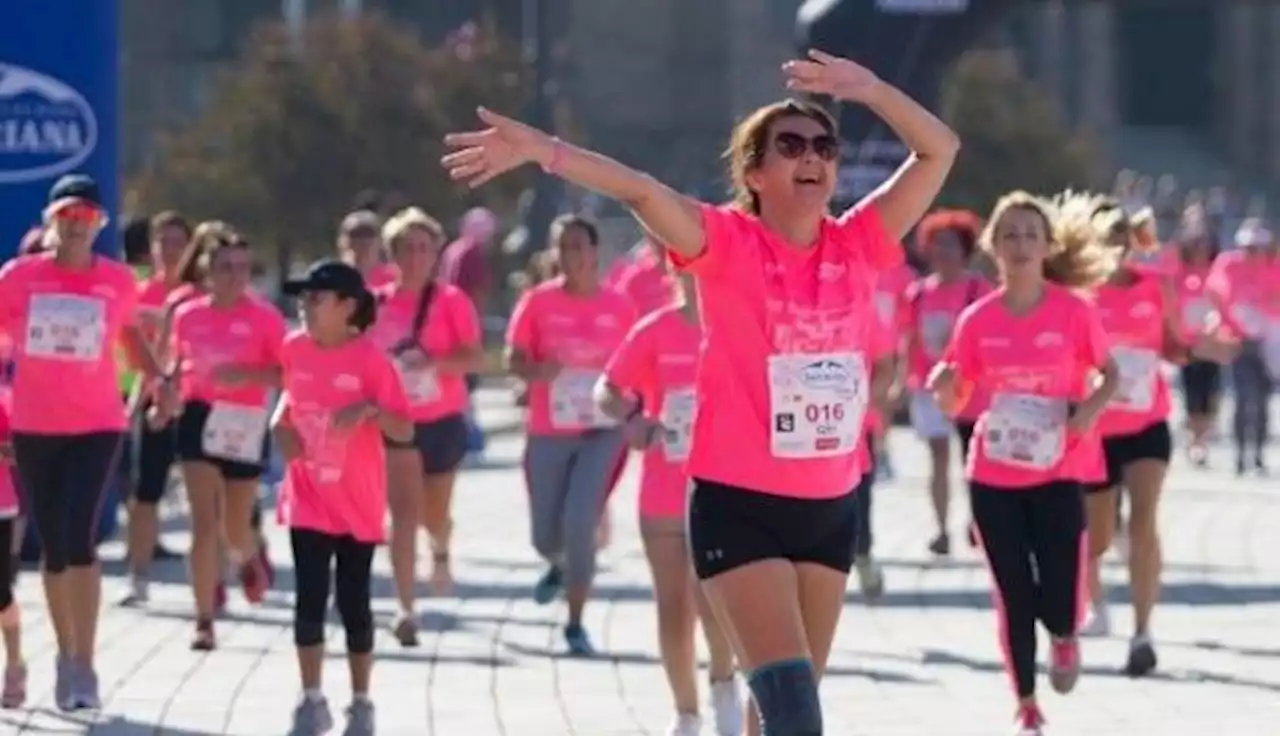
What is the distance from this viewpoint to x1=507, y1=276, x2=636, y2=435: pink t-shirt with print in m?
15.4

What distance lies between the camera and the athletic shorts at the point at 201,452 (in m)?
15.7

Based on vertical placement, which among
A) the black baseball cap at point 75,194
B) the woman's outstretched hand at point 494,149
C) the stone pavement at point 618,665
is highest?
the woman's outstretched hand at point 494,149

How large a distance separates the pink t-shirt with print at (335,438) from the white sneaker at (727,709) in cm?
131

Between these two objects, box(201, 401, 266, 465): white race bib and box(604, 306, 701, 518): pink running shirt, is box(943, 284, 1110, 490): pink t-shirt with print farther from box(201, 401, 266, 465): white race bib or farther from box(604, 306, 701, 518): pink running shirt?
box(201, 401, 266, 465): white race bib

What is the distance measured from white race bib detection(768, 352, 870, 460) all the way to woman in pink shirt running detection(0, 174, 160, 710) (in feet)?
16.5

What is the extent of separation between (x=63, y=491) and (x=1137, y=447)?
4.46 m

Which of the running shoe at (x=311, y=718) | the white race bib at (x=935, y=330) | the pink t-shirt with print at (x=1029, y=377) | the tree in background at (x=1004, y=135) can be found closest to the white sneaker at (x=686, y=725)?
the running shoe at (x=311, y=718)

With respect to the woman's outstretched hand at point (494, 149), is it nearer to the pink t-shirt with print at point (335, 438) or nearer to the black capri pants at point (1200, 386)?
the pink t-shirt with print at point (335, 438)

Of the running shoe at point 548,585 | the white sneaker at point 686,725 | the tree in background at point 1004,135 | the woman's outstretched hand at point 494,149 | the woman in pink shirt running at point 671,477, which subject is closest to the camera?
the woman's outstretched hand at point 494,149

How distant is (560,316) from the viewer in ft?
51.4

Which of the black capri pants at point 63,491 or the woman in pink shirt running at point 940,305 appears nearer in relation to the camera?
the black capri pants at point 63,491

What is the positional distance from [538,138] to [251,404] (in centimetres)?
800

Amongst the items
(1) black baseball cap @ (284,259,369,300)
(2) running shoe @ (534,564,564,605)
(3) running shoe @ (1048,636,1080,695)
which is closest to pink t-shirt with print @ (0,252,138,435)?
(1) black baseball cap @ (284,259,369,300)

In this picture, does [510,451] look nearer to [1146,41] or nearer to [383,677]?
[383,677]
